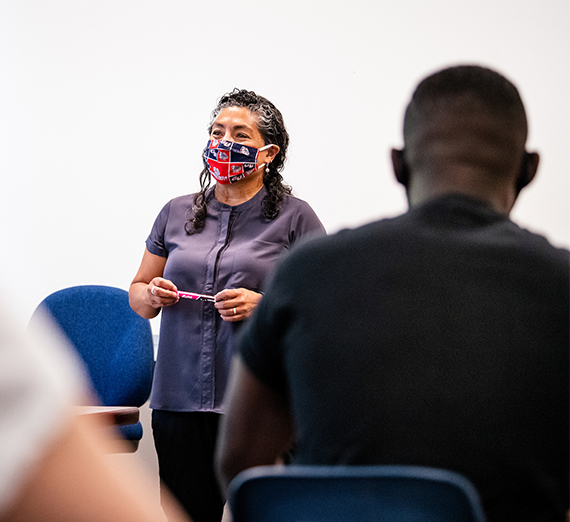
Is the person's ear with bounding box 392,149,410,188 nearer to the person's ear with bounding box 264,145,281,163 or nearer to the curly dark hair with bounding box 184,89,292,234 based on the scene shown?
the curly dark hair with bounding box 184,89,292,234

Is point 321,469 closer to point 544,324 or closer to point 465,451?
point 465,451

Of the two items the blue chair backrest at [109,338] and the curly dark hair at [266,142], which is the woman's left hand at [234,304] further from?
the blue chair backrest at [109,338]

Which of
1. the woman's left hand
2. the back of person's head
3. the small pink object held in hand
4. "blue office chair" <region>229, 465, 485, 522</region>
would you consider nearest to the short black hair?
the back of person's head

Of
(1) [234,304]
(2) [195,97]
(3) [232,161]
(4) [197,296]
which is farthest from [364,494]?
(2) [195,97]

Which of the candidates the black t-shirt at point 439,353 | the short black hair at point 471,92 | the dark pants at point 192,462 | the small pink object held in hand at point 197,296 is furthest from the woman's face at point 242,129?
the black t-shirt at point 439,353

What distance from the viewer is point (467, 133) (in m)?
1.01

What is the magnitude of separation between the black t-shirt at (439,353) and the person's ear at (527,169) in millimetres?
246

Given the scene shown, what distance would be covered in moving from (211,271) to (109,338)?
1.02 meters

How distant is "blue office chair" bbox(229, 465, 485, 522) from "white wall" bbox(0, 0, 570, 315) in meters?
2.42

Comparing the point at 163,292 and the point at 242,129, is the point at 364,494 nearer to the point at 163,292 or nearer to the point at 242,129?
the point at 163,292

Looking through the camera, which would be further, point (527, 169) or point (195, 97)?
point (195, 97)

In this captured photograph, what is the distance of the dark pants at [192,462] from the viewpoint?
1.78 m

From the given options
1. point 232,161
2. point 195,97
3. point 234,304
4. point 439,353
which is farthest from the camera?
point 195,97

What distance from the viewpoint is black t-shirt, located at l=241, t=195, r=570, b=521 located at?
76 centimetres
